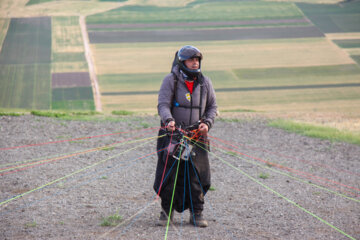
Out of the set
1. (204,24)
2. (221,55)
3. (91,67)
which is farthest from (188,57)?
(204,24)

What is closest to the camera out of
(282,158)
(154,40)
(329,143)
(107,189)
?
(107,189)

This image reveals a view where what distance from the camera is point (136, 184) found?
8945mm

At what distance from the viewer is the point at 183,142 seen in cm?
645

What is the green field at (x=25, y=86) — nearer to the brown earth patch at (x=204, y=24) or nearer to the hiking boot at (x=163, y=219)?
the brown earth patch at (x=204, y=24)

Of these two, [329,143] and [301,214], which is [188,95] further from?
[329,143]

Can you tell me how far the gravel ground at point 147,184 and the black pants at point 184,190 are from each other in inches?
12.4

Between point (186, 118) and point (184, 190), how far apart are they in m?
0.97

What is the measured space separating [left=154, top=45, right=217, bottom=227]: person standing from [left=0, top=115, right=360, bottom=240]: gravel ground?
1.62 feet

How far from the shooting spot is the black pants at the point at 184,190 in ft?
21.4

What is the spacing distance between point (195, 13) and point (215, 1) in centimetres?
428

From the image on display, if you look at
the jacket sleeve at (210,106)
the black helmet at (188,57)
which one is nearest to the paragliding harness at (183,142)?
the jacket sleeve at (210,106)

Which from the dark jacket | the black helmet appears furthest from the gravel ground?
the black helmet

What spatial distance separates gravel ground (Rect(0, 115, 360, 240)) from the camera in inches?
266

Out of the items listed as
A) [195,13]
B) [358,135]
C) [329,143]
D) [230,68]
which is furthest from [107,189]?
[195,13]
